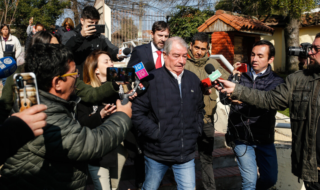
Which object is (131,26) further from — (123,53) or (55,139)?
(55,139)

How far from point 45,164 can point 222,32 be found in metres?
7.67

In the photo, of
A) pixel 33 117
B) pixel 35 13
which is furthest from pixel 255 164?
pixel 35 13

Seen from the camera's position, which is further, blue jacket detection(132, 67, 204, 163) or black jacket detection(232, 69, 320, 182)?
blue jacket detection(132, 67, 204, 163)

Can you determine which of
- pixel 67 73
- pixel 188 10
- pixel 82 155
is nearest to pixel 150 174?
pixel 82 155

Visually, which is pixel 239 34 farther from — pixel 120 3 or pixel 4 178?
pixel 120 3

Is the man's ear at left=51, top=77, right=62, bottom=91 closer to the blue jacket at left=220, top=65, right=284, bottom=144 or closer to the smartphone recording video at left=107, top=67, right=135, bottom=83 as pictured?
the smartphone recording video at left=107, top=67, right=135, bottom=83

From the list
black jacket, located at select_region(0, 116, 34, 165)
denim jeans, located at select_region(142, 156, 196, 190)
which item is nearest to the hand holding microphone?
denim jeans, located at select_region(142, 156, 196, 190)

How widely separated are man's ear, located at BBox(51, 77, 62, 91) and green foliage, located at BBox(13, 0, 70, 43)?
1444 centimetres

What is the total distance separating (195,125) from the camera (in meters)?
2.82

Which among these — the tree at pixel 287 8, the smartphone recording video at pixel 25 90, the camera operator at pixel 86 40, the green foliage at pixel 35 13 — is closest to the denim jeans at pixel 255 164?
the camera operator at pixel 86 40

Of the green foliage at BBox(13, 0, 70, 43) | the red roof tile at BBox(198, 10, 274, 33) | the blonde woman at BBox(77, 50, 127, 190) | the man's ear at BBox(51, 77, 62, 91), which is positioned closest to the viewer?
the man's ear at BBox(51, 77, 62, 91)

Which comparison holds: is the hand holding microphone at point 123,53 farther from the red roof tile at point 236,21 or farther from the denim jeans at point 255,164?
the red roof tile at point 236,21

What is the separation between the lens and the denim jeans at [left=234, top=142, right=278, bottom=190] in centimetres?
309

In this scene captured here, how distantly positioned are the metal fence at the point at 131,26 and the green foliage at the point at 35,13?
6172 mm
